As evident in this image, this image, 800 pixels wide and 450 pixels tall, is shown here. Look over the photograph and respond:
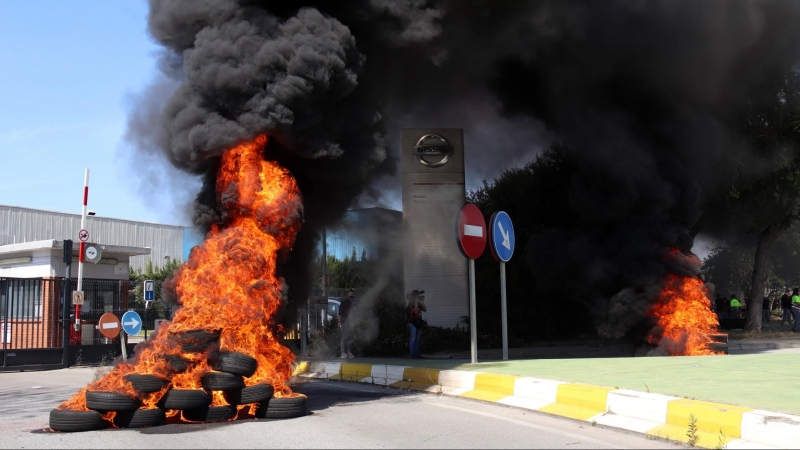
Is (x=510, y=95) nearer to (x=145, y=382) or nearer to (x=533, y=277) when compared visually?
(x=533, y=277)

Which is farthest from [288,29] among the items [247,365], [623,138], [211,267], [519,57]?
[623,138]

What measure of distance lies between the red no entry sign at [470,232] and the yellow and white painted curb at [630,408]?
7.28 ft

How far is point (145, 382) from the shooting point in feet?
23.9

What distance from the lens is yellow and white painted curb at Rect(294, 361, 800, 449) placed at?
5.94 m

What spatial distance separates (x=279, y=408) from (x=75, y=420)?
6.84 ft

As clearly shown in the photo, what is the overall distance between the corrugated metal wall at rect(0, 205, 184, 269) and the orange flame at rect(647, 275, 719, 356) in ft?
107

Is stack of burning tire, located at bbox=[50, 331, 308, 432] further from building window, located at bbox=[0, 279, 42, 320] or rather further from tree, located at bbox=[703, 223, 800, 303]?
tree, located at bbox=[703, 223, 800, 303]

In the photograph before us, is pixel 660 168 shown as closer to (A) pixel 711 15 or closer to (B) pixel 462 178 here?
(A) pixel 711 15

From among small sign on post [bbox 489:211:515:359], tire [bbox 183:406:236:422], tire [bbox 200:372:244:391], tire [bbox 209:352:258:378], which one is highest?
small sign on post [bbox 489:211:515:359]

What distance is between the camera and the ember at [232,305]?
24.8ft

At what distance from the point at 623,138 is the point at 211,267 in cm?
1045

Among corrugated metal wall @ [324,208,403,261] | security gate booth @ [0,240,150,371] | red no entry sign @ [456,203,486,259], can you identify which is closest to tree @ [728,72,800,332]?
corrugated metal wall @ [324,208,403,261]

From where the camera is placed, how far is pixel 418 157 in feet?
64.4

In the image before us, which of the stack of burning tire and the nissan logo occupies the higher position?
the nissan logo
